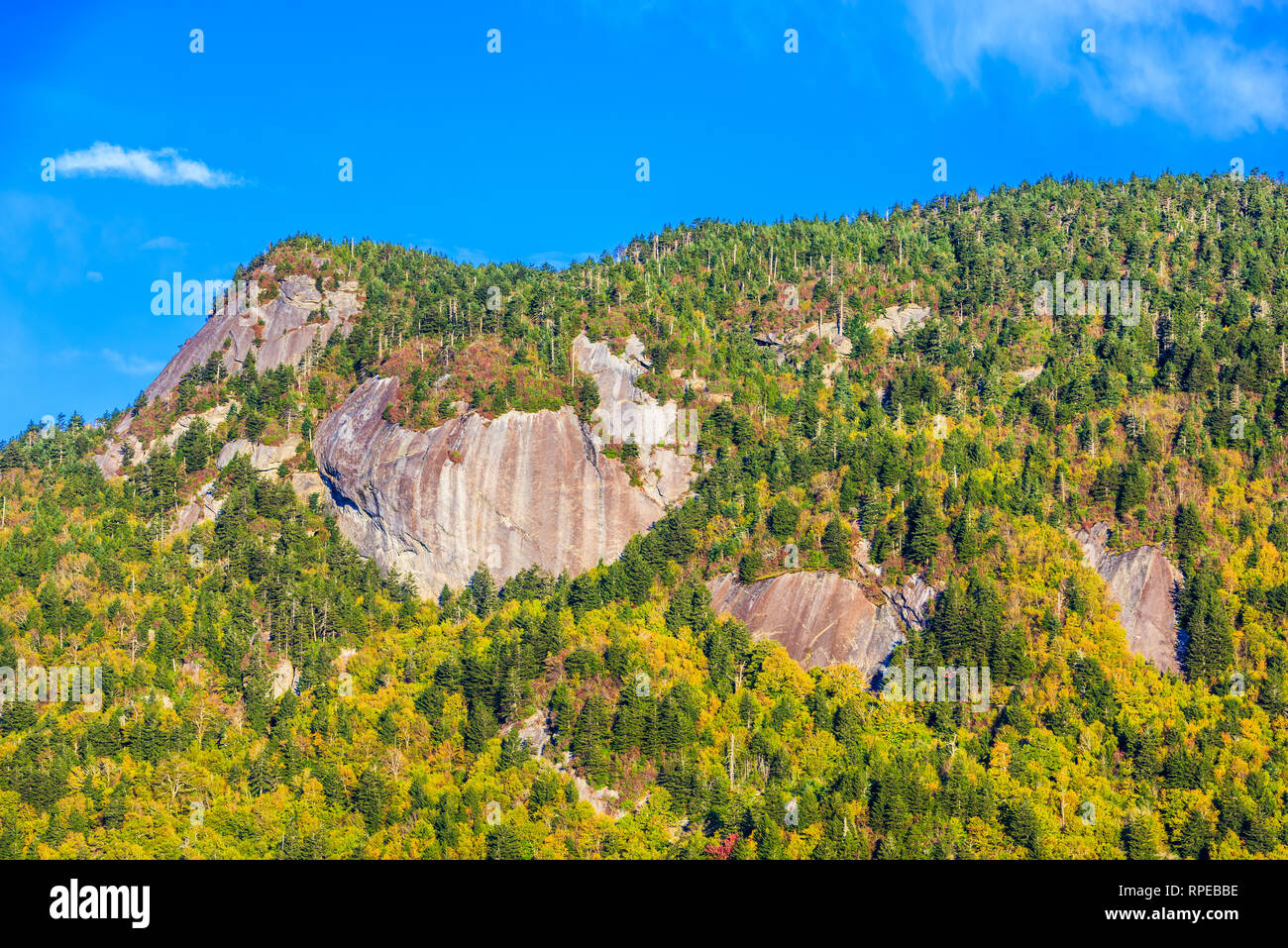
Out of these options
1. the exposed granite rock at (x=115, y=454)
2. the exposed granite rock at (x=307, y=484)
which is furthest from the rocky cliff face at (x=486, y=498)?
the exposed granite rock at (x=115, y=454)

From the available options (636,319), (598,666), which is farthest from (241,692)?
(636,319)

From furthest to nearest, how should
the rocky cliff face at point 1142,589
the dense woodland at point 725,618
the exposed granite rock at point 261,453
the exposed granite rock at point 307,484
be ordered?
the exposed granite rock at point 261,453 → the exposed granite rock at point 307,484 → the rocky cliff face at point 1142,589 → the dense woodland at point 725,618

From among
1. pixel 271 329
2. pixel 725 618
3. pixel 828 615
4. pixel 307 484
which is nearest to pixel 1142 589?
pixel 828 615

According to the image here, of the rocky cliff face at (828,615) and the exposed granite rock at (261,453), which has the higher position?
the exposed granite rock at (261,453)

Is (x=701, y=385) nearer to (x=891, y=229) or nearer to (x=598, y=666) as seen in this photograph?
(x=598, y=666)

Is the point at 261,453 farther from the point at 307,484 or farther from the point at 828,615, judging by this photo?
the point at 828,615

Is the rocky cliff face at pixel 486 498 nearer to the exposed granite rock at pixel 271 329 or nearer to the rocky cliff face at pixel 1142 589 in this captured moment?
the exposed granite rock at pixel 271 329
